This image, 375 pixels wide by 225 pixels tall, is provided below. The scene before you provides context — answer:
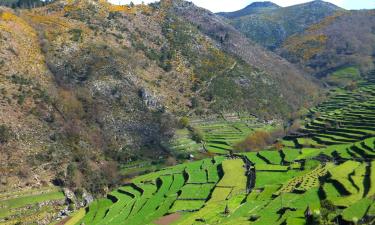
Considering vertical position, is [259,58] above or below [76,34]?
below

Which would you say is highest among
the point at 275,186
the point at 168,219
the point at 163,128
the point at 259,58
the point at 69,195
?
the point at 259,58

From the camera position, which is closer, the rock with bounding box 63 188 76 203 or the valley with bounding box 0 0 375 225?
the valley with bounding box 0 0 375 225

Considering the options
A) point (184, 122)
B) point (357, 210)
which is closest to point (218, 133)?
point (184, 122)

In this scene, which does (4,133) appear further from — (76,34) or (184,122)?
(76,34)

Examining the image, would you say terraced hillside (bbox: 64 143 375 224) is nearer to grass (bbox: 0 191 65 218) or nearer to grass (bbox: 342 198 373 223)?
grass (bbox: 342 198 373 223)

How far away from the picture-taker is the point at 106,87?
4616 inches

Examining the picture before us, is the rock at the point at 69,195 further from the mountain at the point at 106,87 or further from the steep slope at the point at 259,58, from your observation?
the steep slope at the point at 259,58

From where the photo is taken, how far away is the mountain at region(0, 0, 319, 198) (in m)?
92.9

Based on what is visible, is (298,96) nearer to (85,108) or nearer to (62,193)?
(85,108)

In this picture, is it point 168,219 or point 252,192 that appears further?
point 252,192

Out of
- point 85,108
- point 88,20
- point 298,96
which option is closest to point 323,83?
point 298,96

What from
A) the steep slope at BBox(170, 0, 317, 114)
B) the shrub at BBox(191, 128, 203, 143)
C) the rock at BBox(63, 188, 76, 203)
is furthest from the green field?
the steep slope at BBox(170, 0, 317, 114)

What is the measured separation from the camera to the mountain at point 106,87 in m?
92.9

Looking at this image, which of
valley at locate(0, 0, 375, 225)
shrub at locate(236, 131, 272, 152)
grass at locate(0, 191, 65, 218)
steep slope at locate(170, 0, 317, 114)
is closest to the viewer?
valley at locate(0, 0, 375, 225)
